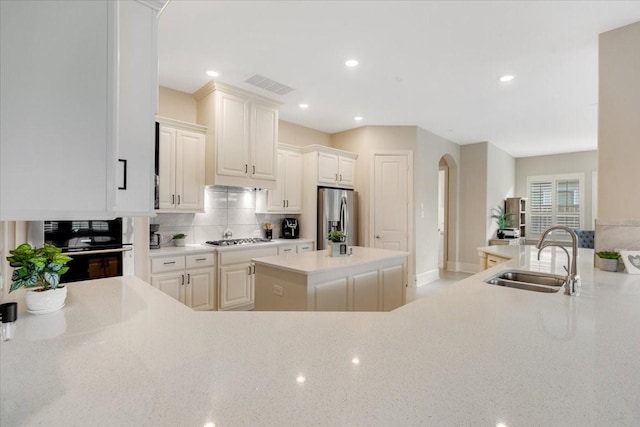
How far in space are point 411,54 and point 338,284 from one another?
2.29 meters

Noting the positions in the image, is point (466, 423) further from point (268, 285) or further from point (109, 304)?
point (268, 285)

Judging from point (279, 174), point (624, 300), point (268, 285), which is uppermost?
point (279, 174)

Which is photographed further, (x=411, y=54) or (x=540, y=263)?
(x=411, y=54)

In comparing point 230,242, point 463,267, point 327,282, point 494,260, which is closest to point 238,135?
point 230,242

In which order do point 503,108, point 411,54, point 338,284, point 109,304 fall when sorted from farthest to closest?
1. point 503,108
2. point 411,54
3. point 338,284
4. point 109,304

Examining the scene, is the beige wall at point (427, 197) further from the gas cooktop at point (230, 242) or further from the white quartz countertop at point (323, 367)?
the white quartz countertop at point (323, 367)

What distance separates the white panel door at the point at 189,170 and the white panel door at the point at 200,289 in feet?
2.62

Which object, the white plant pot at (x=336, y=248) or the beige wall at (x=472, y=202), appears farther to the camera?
the beige wall at (x=472, y=202)

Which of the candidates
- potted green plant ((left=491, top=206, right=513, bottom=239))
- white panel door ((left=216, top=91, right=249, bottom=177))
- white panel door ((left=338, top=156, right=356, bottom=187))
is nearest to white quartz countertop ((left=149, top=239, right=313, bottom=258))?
white panel door ((left=216, top=91, right=249, bottom=177))

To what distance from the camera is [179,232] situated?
377cm

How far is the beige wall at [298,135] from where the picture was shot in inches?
195

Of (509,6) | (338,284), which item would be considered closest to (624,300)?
(338,284)

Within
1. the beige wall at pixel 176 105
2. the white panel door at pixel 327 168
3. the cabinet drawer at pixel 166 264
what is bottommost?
the cabinet drawer at pixel 166 264

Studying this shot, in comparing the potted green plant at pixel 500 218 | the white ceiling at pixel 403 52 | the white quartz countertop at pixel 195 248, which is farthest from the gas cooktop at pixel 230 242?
the potted green plant at pixel 500 218
